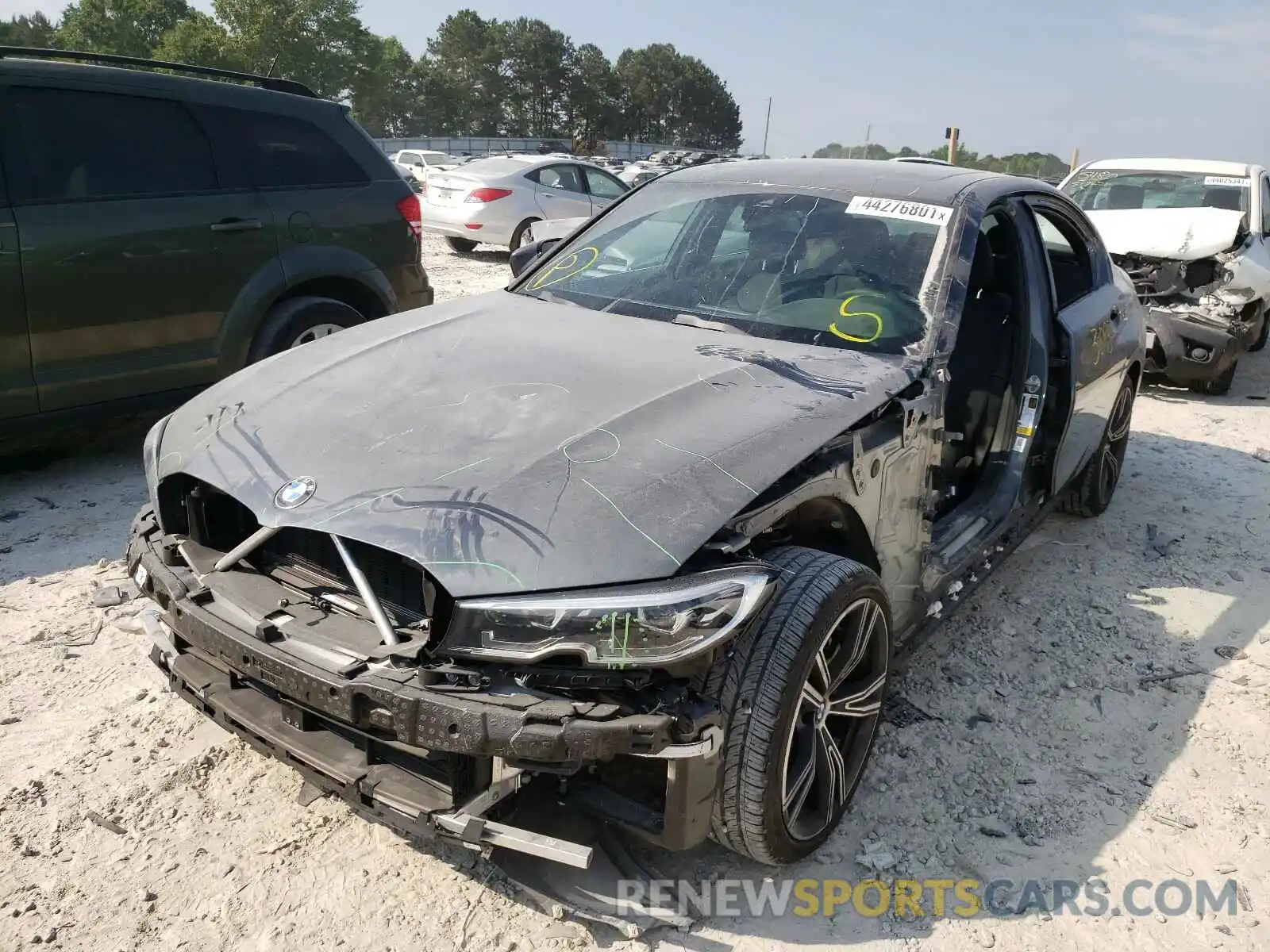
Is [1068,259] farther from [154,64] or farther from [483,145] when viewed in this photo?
[483,145]

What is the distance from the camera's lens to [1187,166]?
8.75m

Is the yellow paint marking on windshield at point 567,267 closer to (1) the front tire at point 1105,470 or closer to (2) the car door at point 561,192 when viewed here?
(1) the front tire at point 1105,470

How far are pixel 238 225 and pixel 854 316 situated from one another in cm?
351

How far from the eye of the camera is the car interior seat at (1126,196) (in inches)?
340

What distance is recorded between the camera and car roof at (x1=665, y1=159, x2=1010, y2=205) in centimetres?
338

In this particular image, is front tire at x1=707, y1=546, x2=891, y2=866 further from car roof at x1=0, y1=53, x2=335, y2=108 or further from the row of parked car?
car roof at x1=0, y1=53, x2=335, y2=108

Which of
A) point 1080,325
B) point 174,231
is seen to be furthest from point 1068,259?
point 174,231

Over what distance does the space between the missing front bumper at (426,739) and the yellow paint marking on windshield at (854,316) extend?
1.45 metres

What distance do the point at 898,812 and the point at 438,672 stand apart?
1505mm

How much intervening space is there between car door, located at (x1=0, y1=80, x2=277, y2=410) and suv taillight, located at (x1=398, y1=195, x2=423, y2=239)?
2.99 feet

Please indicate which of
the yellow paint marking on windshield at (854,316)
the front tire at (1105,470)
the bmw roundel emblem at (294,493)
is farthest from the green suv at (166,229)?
the front tire at (1105,470)

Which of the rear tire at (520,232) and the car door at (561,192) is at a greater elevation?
the car door at (561,192)

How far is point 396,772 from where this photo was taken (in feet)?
6.93

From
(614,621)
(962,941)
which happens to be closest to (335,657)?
(614,621)
